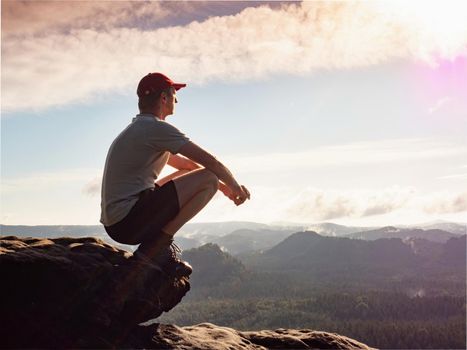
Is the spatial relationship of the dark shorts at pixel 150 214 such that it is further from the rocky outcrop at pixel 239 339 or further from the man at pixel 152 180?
the rocky outcrop at pixel 239 339

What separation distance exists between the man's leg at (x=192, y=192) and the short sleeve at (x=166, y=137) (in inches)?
31.8

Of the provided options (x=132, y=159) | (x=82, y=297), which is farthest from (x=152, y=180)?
(x=82, y=297)

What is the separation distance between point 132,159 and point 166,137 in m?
0.94

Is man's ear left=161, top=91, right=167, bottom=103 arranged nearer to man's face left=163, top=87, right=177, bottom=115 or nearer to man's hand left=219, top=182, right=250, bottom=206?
man's face left=163, top=87, right=177, bottom=115

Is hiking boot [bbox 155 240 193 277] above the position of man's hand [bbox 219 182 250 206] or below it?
below

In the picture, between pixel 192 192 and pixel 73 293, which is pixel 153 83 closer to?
pixel 192 192

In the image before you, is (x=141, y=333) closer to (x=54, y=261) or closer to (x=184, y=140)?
(x=54, y=261)

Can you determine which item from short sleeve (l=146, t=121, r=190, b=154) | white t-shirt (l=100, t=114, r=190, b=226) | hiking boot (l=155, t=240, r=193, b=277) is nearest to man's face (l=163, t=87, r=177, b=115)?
white t-shirt (l=100, t=114, r=190, b=226)

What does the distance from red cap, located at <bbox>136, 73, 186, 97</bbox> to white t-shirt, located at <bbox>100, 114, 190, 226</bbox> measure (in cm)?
58

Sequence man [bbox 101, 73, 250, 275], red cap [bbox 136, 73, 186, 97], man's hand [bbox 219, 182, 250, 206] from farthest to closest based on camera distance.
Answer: man's hand [bbox 219, 182, 250, 206] < red cap [bbox 136, 73, 186, 97] < man [bbox 101, 73, 250, 275]

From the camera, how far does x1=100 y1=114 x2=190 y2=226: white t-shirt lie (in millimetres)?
9195

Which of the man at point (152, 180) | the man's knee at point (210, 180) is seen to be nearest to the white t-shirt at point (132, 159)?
the man at point (152, 180)

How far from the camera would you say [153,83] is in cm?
977

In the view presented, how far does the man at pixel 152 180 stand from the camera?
9.25 metres
